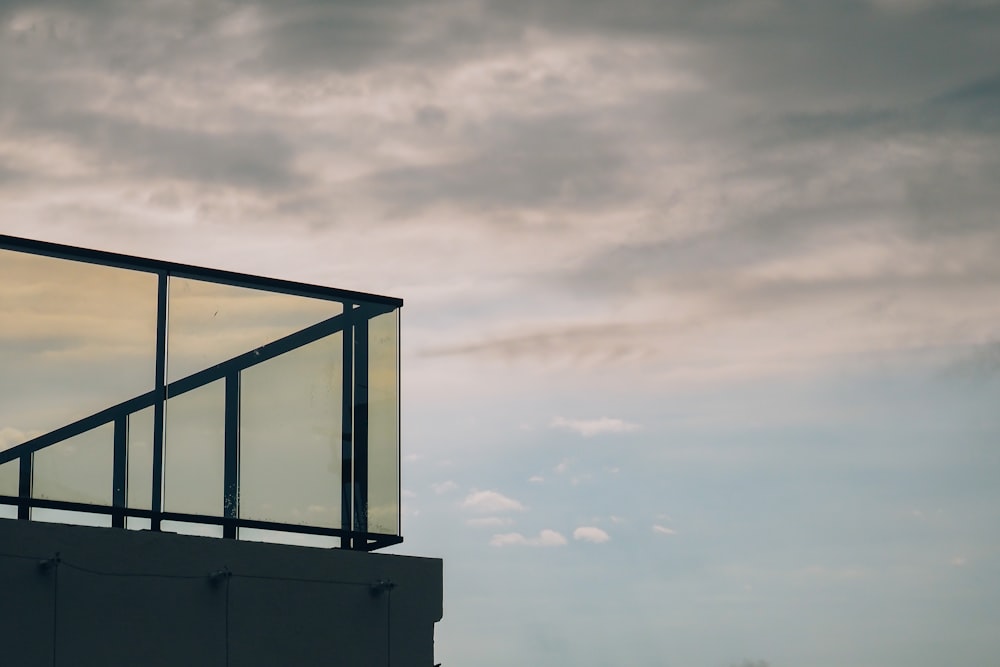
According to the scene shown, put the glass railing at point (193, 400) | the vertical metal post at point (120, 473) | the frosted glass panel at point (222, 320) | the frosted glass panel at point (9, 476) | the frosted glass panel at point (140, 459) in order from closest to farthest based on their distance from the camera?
the frosted glass panel at point (9, 476) → the glass railing at point (193, 400) → the vertical metal post at point (120, 473) → the frosted glass panel at point (140, 459) → the frosted glass panel at point (222, 320)

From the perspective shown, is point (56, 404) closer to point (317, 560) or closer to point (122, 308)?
point (122, 308)

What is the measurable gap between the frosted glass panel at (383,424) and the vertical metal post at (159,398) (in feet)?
6.85

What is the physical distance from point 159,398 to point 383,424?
7.41ft

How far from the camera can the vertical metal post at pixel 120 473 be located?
10984 millimetres

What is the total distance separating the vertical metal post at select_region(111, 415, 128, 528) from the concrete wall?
7.5 inches

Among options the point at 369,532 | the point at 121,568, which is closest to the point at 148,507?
the point at 121,568

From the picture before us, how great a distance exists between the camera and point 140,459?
11250 millimetres

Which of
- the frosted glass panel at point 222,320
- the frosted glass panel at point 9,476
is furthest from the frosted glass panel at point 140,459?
the frosted glass panel at point 9,476

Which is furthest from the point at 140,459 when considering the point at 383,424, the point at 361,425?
the point at 383,424

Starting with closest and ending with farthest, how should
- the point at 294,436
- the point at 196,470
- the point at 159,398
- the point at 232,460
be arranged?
the point at 159,398 < the point at 196,470 < the point at 232,460 < the point at 294,436

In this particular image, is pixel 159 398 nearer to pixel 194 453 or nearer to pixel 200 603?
pixel 194 453

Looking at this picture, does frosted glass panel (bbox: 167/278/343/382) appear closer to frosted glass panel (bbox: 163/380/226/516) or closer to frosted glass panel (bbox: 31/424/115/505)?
frosted glass panel (bbox: 163/380/226/516)

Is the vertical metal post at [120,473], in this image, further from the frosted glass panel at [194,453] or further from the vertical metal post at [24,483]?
the vertical metal post at [24,483]

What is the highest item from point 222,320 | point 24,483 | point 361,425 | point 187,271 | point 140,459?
point 187,271
